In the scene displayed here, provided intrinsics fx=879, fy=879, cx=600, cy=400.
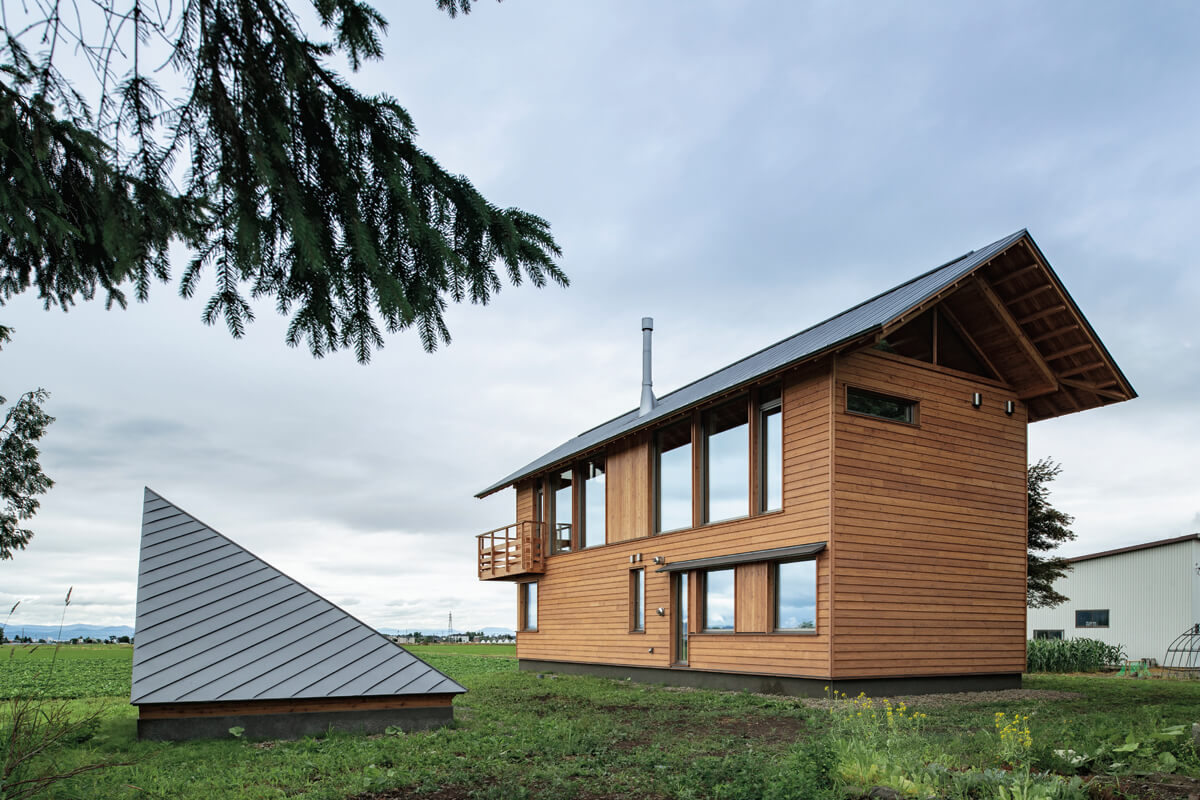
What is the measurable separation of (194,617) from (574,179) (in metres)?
5.84

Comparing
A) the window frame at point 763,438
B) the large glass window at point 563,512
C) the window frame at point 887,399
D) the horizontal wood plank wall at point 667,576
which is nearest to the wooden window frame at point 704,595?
the horizontal wood plank wall at point 667,576

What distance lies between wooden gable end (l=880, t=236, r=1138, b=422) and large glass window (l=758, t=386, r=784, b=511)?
2.04m

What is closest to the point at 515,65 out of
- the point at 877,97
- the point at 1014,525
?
the point at 877,97

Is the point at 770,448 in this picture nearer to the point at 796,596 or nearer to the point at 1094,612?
the point at 796,596

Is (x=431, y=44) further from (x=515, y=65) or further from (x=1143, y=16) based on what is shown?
(x=1143, y=16)

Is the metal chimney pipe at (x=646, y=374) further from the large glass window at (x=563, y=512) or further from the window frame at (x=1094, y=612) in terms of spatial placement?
the window frame at (x=1094, y=612)

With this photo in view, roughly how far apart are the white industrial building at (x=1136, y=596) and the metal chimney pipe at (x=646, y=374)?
12.9 meters

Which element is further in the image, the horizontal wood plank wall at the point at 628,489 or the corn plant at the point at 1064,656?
the corn plant at the point at 1064,656

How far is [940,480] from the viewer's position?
14.1 metres

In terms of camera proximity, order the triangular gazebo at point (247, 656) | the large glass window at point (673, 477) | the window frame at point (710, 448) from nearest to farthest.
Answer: the triangular gazebo at point (247, 656) → the window frame at point (710, 448) → the large glass window at point (673, 477)

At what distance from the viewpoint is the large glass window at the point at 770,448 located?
13836 mm

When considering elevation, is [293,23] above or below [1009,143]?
below

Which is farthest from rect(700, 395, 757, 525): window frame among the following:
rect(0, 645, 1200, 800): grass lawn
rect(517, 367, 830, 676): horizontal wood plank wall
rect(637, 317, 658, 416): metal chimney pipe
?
rect(0, 645, 1200, 800): grass lawn

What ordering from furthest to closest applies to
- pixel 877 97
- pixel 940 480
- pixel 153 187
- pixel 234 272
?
pixel 940 480 < pixel 877 97 < pixel 234 272 < pixel 153 187
